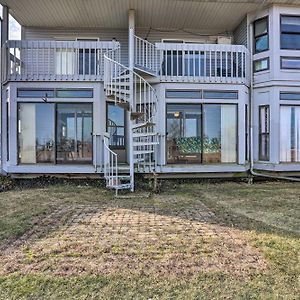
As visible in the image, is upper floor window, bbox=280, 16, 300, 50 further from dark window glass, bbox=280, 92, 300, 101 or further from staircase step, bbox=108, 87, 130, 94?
staircase step, bbox=108, 87, 130, 94

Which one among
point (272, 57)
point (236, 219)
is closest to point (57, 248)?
point (236, 219)

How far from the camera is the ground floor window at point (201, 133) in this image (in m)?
10.5

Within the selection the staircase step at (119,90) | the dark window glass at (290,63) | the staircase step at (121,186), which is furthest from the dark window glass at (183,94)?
the staircase step at (121,186)

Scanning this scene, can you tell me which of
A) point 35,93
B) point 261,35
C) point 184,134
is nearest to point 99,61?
point 35,93

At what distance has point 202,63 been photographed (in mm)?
10750

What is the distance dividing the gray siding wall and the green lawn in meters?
6.37

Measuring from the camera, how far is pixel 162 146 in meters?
10.4

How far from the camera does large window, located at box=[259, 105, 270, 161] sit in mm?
10914

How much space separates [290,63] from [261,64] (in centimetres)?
85

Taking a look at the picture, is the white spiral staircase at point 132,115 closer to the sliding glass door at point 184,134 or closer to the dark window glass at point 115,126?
the sliding glass door at point 184,134

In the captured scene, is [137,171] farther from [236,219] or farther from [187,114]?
[236,219]

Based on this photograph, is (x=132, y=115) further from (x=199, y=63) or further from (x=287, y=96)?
(x=287, y=96)

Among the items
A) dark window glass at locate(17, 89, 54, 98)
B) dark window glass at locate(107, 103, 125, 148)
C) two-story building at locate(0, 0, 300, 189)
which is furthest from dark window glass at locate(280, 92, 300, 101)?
dark window glass at locate(17, 89, 54, 98)

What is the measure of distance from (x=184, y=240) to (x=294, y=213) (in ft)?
8.74
